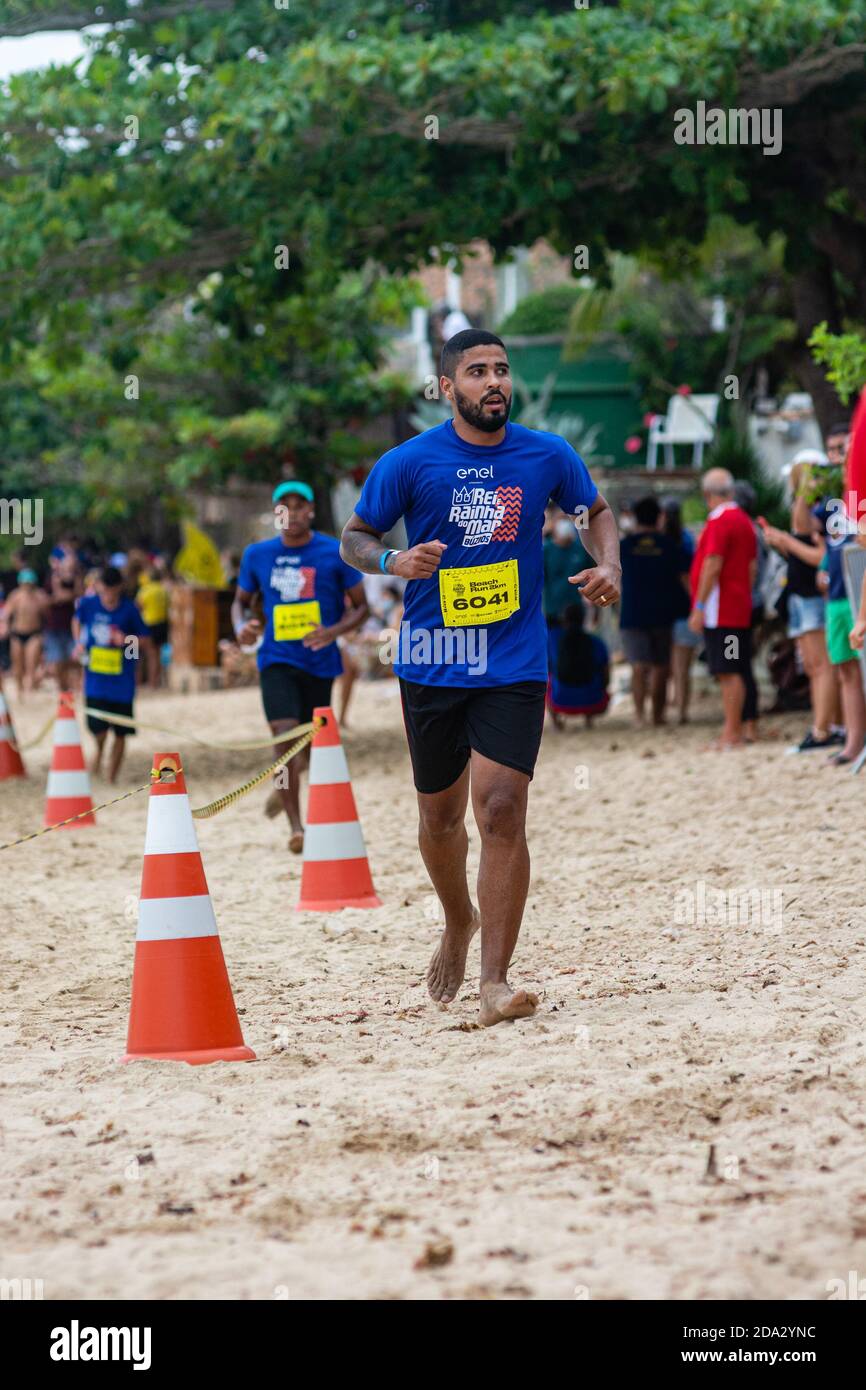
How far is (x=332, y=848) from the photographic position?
25.6ft

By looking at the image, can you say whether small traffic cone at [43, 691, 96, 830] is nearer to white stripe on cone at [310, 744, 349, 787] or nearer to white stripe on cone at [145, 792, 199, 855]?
white stripe on cone at [310, 744, 349, 787]

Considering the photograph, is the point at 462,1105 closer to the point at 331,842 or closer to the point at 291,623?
the point at 331,842

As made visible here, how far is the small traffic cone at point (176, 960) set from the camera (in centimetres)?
510

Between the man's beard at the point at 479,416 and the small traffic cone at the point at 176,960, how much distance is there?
1.30 m

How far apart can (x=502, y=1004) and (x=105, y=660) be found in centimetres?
849

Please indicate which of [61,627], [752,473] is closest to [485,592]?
[752,473]

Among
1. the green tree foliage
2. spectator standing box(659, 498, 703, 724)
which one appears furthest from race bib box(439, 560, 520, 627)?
the green tree foliage

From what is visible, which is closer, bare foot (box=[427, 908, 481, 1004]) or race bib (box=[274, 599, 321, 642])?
bare foot (box=[427, 908, 481, 1004])

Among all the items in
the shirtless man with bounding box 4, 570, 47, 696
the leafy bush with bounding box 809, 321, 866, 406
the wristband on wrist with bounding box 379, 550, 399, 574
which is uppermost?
the leafy bush with bounding box 809, 321, 866, 406

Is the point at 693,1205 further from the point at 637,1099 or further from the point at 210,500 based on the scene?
the point at 210,500

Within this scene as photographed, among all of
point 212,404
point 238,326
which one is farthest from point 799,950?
point 212,404

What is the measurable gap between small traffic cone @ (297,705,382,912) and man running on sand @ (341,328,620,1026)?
2379 mm

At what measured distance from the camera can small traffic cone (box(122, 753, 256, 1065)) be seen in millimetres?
5102

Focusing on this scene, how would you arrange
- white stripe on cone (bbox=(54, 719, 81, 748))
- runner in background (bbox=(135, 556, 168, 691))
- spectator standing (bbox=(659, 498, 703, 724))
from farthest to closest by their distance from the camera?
1. runner in background (bbox=(135, 556, 168, 691))
2. spectator standing (bbox=(659, 498, 703, 724))
3. white stripe on cone (bbox=(54, 719, 81, 748))
